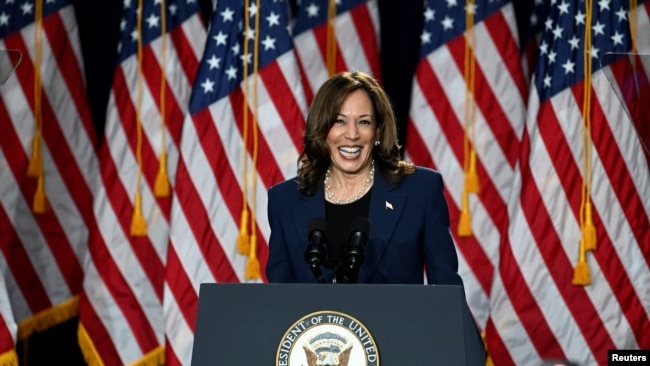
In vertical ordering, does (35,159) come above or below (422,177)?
above

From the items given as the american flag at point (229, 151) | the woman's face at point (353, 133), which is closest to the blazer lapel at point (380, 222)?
the woman's face at point (353, 133)

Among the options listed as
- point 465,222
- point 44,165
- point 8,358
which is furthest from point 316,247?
point 44,165

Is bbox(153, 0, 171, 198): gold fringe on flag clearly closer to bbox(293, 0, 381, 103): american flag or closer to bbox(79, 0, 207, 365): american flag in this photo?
bbox(79, 0, 207, 365): american flag

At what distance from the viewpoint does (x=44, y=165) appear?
512cm

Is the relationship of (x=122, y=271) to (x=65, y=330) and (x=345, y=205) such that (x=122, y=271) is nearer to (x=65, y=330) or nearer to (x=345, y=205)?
(x=65, y=330)

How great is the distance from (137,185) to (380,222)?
2411mm

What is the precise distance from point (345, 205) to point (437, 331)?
784mm

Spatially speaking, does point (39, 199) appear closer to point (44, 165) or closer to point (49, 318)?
point (44, 165)

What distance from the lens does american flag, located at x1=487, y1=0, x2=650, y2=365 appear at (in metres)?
4.59

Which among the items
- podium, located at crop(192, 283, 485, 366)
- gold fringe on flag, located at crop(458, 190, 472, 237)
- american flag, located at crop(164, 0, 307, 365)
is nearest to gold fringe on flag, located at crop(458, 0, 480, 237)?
gold fringe on flag, located at crop(458, 190, 472, 237)

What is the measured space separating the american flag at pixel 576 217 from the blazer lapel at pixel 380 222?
76.2 inches

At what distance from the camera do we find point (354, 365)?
2.13m

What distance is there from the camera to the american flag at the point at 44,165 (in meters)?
4.99

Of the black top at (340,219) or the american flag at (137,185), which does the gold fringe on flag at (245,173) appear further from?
the black top at (340,219)
